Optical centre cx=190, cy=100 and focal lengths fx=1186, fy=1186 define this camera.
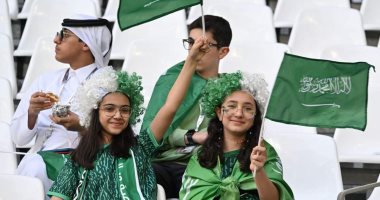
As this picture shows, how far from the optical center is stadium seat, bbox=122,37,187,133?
20.3 feet

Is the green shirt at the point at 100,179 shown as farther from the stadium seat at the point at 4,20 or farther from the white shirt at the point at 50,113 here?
the stadium seat at the point at 4,20

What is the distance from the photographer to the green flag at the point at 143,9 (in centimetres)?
468

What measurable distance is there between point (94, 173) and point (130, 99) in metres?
0.34

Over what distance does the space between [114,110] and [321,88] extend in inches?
35.6

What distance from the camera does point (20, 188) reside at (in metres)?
4.49

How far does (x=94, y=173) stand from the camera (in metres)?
4.57

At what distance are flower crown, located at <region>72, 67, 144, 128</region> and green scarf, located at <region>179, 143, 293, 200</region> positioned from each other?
332 mm

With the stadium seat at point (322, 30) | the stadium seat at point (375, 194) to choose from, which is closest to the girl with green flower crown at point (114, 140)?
the stadium seat at point (375, 194)

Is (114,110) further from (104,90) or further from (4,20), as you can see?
(4,20)

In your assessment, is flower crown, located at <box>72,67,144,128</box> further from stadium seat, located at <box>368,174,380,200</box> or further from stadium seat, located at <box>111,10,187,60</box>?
stadium seat, located at <box>111,10,187,60</box>

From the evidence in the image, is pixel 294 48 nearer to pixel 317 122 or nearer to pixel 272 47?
pixel 272 47

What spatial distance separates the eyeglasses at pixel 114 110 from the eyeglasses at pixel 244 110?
39 cm

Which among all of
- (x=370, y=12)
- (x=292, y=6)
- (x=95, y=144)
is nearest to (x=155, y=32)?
(x=292, y=6)

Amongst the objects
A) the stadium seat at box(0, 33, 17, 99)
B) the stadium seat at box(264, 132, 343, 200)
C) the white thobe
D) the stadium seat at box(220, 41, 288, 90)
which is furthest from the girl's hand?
the stadium seat at box(0, 33, 17, 99)
